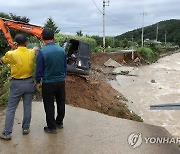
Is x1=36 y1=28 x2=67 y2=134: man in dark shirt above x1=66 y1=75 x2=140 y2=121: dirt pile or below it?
above

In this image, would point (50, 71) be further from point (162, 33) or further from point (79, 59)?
point (162, 33)

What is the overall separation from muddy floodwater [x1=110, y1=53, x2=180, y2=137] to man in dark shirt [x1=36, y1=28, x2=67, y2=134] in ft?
24.8

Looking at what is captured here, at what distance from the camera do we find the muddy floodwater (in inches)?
602

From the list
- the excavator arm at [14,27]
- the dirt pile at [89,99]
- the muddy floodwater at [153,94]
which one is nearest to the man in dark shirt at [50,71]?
the dirt pile at [89,99]

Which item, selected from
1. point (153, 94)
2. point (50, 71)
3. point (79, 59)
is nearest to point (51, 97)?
point (50, 71)

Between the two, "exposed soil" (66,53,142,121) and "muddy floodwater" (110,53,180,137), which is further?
"muddy floodwater" (110,53,180,137)

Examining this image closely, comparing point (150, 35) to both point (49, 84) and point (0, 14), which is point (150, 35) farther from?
point (49, 84)

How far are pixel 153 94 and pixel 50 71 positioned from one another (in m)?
16.2

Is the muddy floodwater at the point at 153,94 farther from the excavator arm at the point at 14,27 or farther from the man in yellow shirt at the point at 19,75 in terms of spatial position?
the man in yellow shirt at the point at 19,75

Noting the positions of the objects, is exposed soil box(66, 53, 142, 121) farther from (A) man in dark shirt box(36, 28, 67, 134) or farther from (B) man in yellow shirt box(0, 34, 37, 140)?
(B) man in yellow shirt box(0, 34, 37, 140)

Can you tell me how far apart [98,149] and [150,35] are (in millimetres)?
116090

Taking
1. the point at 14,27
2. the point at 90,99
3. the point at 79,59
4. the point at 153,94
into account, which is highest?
the point at 14,27

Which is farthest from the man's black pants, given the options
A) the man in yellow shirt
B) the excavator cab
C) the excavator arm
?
the excavator cab

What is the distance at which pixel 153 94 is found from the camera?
21672 mm
